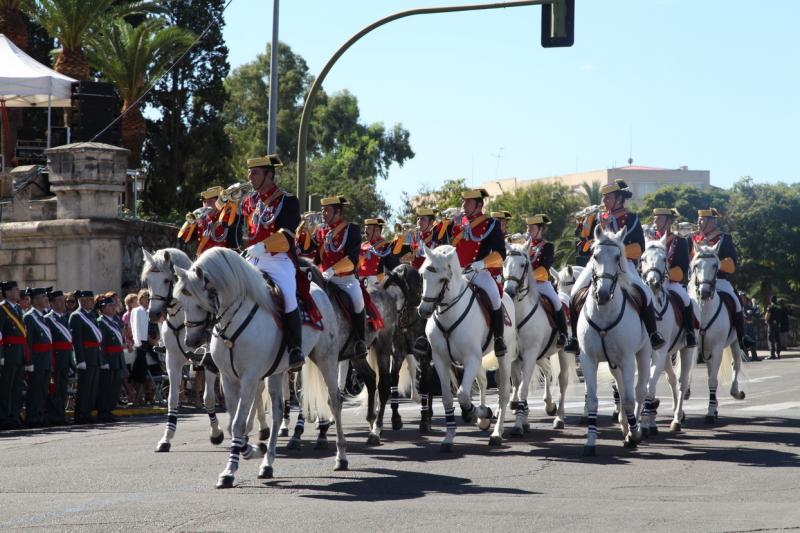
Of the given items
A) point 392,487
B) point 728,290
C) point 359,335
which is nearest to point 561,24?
point 728,290

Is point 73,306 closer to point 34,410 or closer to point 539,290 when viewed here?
point 34,410

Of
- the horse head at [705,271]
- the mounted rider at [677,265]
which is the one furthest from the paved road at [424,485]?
the horse head at [705,271]

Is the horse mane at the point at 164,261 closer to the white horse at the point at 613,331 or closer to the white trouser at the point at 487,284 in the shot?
the white trouser at the point at 487,284

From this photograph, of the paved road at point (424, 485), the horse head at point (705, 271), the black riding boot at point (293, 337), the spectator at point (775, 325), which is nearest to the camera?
the paved road at point (424, 485)

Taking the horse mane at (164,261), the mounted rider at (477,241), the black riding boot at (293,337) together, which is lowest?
the black riding boot at (293,337)

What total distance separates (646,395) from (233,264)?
22.1 ft

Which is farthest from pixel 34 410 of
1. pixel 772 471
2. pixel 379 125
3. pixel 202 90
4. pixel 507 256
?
pixel 379 125

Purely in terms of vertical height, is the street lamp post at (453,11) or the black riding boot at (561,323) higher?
the street lamp post at (453,11)

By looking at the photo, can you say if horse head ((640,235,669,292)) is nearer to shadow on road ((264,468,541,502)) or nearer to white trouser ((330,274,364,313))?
white trouser ((330,274,364,313))

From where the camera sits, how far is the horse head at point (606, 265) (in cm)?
1406

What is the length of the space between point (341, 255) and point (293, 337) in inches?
140

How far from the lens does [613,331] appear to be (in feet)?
47.8

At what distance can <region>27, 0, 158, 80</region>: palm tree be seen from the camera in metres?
38.2

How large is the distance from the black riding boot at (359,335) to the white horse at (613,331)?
8.78 ft
